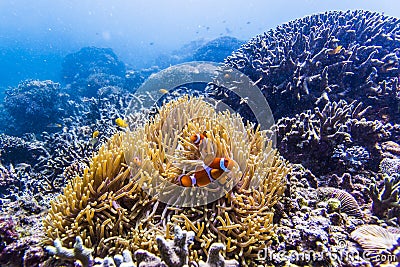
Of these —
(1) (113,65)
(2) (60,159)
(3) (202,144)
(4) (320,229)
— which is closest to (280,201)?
(4) (320,229)

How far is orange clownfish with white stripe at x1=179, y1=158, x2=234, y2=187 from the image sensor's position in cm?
197

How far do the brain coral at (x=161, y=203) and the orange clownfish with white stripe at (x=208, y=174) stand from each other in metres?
0.13

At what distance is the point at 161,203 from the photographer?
217 cm

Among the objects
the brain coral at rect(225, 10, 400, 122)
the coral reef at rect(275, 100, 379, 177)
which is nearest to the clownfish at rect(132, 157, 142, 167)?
the coral reef at rect(275, 100, 379, 177)

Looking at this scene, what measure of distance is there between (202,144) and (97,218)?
3.72 feet

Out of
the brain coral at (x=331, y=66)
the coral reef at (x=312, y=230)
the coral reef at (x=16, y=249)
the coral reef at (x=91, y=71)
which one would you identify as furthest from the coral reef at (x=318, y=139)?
the coral reef at (x=91, y=71)

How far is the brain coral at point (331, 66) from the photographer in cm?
474

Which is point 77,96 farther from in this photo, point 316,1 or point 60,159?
point 316,1

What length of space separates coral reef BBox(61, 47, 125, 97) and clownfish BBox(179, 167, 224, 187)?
49.2 ft

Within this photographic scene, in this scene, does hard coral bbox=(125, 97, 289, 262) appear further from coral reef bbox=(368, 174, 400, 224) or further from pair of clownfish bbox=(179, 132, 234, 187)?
coral reef bbox=(368, 174, 400, 224)

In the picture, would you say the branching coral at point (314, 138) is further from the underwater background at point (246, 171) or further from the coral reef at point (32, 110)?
the coral reef at point (32, 110)

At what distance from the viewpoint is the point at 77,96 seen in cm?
1485

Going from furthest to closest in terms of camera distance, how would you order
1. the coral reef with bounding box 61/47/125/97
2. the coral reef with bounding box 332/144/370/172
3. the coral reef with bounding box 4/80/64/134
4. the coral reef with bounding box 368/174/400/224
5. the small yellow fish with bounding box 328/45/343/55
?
the coral reef with bounding box 61/47/125/97 < the coral reef with bounding box 4/80/64/134 < the small yellow fish with bounding box 328/45/343/55 < the coral reef with bounding box 332/144/370/172 < the coral reef with bounding box 368/174/400/224

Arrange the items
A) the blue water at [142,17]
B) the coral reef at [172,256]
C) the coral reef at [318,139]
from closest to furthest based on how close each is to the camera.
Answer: the coral reef at [172,256] → the coral reef at [318,139] → the blue water at [142,17]
